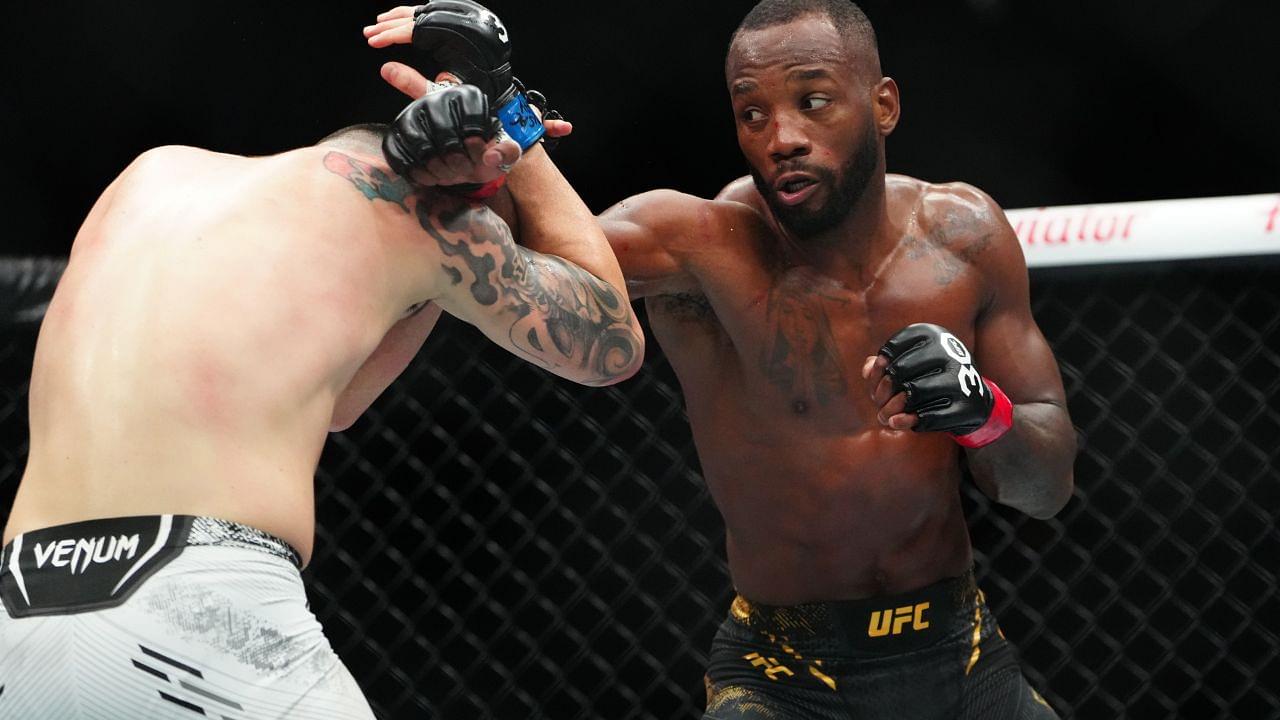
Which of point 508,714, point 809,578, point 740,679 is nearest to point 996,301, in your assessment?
point 809,578

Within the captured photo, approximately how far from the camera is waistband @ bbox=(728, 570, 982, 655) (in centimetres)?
177

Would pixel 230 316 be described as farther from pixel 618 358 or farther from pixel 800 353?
pixel 800 353

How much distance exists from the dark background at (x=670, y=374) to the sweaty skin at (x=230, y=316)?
1.28 meters

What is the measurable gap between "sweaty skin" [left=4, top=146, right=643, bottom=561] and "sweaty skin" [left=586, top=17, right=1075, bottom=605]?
1.66 feet

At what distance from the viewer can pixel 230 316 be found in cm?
115

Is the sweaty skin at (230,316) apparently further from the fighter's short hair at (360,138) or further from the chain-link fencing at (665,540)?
the chain-link fencing at (665,540)

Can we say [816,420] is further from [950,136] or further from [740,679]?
[950,136]

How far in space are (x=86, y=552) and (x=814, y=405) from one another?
95 cm

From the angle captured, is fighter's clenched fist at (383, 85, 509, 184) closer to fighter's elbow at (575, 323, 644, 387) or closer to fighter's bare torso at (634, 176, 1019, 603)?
fighter's elbow at (575, 323, 644, 387)

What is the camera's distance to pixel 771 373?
178 centimetres

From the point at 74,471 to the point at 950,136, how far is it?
1.82 m

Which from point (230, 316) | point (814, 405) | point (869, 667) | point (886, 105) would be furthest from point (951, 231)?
point (230, 316)

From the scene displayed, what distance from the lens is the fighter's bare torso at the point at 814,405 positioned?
178 cm

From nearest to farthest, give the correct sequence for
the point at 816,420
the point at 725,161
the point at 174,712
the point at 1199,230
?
1. the point at 174,712
2. the point at 816,420
3. the point at 1199,230
4. the point at 725,161
